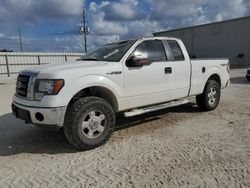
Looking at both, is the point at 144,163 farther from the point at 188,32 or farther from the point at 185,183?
the point at 188,32

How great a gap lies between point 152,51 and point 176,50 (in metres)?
0.82

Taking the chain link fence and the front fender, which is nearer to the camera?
the front fender

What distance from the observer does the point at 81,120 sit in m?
4.27

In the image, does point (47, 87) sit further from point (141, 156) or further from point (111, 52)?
point (141, 156)

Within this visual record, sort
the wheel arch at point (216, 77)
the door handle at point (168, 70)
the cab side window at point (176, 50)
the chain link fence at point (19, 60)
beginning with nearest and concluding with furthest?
the door handle at point (168, 70), the cab side window at point (176, 50), the wheel arch at point (216, 77), the chain link fence at point (19, 60)

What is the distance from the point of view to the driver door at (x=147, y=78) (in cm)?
497

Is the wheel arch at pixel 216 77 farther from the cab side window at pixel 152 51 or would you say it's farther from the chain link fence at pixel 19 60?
the chain link fence at pixel 19 60

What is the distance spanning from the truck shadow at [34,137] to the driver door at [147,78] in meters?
0.83

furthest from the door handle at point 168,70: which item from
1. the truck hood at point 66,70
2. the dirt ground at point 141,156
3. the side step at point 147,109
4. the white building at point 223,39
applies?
the white building at point 223,39

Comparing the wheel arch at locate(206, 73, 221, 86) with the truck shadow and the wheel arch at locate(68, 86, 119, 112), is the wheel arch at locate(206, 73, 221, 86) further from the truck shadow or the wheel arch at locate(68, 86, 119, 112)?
the wheel arch at locate(68, 86, 119, 112)

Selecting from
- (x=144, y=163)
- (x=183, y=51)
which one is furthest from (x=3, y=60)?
(x=144, y=163)

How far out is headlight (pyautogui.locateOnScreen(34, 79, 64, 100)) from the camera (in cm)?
404

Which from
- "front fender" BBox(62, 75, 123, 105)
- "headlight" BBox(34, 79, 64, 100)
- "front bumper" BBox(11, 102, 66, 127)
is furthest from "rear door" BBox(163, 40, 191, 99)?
"front bumper" BBox(11, 102, 66, 127)

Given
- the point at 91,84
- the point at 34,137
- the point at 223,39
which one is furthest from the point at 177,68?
the point at 223,39
